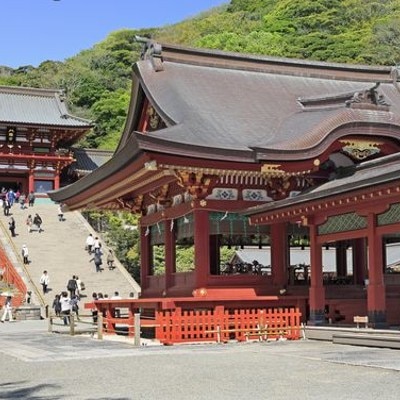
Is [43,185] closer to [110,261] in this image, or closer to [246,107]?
[110,261]

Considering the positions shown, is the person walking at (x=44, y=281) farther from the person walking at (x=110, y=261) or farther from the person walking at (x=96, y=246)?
the person walking at (x=96, y=246)

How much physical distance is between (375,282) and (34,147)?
39678 millimetres

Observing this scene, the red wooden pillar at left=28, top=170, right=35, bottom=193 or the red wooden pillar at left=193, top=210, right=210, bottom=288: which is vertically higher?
the red wooden pillar at left=28, top=170, right=35, bottom=193

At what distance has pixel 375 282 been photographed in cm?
1463

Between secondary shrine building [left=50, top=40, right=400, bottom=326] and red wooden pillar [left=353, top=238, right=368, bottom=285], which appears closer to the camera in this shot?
secondary shrine building [left=50, top=40, right=400, bottom=326]

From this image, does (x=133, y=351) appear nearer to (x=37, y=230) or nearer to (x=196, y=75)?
(x=196, y=75)

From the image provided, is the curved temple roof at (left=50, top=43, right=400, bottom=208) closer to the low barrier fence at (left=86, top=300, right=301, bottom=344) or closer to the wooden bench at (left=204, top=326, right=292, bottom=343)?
the low barrier fence at (left=86, top=300, right=301, bottom=344)

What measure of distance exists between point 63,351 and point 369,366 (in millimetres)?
6465

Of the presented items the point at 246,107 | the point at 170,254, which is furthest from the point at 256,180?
the point at 170,254

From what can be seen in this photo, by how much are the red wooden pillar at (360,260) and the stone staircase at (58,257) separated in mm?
12452

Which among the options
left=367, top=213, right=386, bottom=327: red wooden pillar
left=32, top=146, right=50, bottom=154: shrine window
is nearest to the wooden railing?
left=367, top=213, right=386, bottom=327: red wooden pillar

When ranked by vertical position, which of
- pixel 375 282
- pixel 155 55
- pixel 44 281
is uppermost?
pixel 155 55

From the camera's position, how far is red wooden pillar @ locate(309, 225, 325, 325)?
16.2 metres

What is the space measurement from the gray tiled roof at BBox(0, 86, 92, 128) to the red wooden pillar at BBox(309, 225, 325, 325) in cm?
3663
